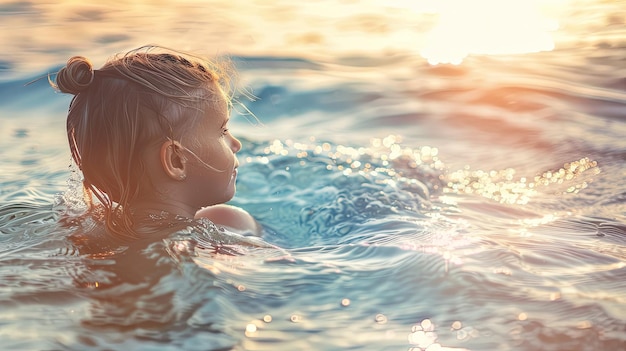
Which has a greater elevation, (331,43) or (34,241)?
(331,43)

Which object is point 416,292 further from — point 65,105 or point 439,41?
point 439,41

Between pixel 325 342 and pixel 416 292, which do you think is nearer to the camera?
pixel 325 342

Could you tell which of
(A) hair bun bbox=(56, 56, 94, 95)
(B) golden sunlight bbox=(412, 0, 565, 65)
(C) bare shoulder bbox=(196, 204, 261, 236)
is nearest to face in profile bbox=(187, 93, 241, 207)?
(C) bare shoulder bbox=(196, 204, 261, 236)

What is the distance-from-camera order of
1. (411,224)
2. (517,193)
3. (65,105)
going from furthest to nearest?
1. (65,105)
2. (517,193)
3. (411,224)

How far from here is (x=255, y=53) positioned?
7344 millimetres

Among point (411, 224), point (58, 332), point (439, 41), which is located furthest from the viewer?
point (439, 41)

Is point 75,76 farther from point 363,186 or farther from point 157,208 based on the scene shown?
point 363,186

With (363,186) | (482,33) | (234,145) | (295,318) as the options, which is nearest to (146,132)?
(234,145)

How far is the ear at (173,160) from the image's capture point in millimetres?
3457

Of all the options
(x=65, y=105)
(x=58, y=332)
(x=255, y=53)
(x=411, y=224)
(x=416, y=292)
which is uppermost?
(x=255, y=53)

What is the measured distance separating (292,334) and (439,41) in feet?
19.3

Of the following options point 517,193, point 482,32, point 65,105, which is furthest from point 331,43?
point 517,193

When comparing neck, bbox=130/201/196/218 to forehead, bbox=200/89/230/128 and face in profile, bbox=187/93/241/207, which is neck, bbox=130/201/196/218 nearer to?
face in profile, bbox=187/93/241/207

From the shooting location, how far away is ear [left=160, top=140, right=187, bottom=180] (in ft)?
11.3
